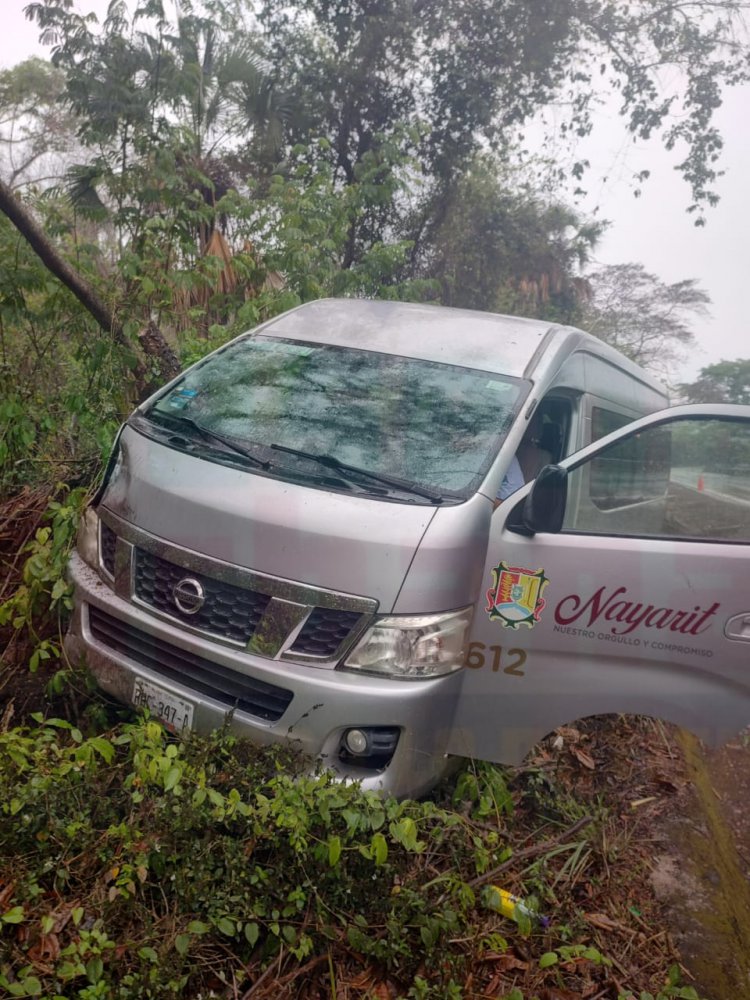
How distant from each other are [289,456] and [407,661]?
878 mm

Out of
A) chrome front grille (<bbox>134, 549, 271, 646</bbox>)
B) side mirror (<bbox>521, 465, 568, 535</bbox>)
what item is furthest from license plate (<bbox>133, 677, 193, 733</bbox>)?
side mirror (<bbox>521, 465, 568, 535</bbox>)

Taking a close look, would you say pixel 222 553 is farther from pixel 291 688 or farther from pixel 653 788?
pixel 653 788

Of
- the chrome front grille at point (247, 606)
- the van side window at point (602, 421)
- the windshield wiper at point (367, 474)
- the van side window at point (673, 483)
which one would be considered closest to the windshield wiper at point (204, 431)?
the windshield wiper at point (367, 474)

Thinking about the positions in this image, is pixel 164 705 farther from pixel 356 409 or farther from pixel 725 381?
pixel 725 381

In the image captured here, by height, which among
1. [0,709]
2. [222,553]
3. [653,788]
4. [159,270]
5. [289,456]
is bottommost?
[653,788]

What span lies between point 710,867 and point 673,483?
164 cm

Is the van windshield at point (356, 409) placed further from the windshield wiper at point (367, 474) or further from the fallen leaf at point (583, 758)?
the fallen leaf at point (583, 758)

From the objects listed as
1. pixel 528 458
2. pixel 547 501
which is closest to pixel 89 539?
pixel 547 501

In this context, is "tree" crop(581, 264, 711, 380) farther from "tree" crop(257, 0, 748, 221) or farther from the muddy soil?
the muddy soil

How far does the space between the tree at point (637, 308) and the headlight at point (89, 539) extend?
925cm

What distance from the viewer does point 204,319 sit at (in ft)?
24.5

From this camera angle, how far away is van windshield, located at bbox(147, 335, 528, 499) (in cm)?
293

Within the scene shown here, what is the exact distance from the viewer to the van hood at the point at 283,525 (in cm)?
249

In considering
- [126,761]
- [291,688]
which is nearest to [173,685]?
[126,761]
